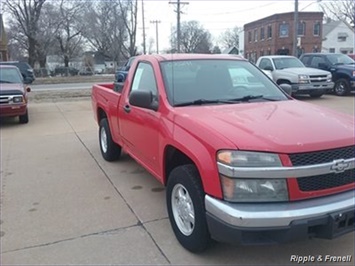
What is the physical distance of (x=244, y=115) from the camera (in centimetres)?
343

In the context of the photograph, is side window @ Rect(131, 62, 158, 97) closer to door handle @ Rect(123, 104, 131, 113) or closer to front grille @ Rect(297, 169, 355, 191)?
door handle @ Rect(123, 104, 131, 113)

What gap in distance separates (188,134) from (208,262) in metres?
1.08

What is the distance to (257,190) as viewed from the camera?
9.11 ft

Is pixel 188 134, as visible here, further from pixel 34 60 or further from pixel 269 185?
pixel 34 60

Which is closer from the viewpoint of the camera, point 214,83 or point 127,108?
point 214,83

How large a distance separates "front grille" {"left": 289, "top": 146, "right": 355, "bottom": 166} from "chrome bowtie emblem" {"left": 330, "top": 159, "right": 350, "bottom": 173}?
0.11 feet

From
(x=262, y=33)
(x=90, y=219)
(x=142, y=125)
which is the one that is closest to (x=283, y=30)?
(x=262, y=33)

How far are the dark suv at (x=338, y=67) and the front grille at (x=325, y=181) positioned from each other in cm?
1364

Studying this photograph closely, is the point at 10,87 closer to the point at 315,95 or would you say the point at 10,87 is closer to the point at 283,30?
the point at 315,95

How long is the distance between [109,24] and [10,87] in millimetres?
50048

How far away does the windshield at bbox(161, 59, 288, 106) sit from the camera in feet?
13.2

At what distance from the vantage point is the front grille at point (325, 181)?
2794 millimetres

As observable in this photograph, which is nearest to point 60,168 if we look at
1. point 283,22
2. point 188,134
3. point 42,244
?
point 42,244

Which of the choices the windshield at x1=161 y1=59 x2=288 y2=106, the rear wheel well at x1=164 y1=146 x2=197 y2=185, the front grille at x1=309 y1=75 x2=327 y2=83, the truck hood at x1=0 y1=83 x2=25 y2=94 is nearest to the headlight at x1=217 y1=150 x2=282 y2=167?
the rear wheel well at x1=164 y1=146 x2=197 y2=185
